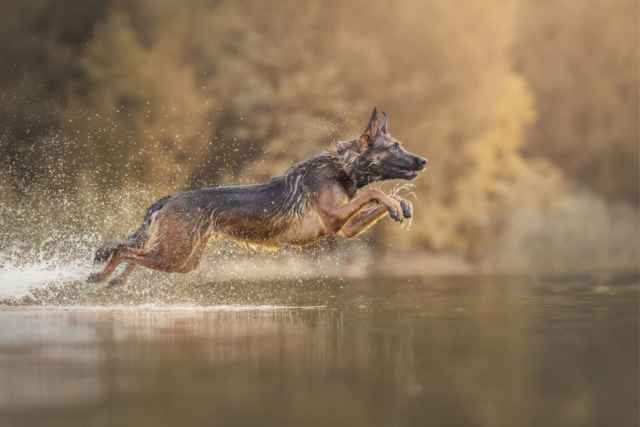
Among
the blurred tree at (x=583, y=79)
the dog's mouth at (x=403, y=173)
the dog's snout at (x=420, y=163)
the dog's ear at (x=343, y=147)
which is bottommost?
the dog's mouth at (x=403, y=173)

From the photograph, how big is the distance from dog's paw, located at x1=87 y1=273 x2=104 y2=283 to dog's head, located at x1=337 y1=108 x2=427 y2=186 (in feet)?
8.27

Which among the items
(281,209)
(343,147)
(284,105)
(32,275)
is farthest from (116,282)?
(284,105)

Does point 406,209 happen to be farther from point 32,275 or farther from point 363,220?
point 32,275

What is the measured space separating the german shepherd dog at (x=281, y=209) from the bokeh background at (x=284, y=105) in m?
8.15

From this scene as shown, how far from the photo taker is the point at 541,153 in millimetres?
23969

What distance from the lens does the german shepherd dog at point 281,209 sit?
10469 millimetres

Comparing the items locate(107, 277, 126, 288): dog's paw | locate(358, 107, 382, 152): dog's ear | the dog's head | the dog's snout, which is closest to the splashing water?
locate(107, 277, 126, 288): dog's paw

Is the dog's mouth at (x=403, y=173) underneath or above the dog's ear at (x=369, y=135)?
underneath

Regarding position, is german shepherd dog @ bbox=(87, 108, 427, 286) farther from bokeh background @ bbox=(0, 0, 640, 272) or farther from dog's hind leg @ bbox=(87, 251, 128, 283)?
bokeh background @ bbox=(0, 0, 640, 272)

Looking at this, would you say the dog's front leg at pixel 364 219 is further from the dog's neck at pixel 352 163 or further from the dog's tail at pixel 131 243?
the dog's tail at pixel 131 243

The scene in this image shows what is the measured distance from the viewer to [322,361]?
298 inches

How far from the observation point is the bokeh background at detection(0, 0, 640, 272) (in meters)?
19.5

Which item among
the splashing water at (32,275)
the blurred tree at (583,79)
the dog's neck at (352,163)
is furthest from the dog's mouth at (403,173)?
the blurred tree at (583,79)

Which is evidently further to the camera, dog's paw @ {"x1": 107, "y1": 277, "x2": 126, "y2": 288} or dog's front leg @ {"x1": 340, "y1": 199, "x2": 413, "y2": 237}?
dog's paw @ {"x1": 107, "y1": 277, "x2": 126, "y2": 288}
